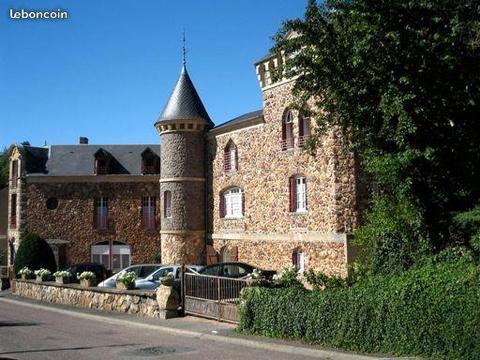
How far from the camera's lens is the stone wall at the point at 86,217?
37.8m

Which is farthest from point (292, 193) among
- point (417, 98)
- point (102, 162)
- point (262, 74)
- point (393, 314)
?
point (102, 162)

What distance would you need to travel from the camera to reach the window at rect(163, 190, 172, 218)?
32.1m

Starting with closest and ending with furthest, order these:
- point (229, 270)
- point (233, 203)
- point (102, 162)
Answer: point (229, 270) → point (233, 203) → point (102, 162)

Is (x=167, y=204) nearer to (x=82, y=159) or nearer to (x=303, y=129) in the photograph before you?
(x=303, y=129)

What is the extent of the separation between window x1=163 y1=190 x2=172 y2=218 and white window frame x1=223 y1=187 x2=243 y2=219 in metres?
3.14

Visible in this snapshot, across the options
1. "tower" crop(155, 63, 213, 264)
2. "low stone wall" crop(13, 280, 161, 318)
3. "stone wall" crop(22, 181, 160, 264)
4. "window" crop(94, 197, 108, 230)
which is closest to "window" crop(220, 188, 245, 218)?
"tower" crop(155, 63, 213, 264)

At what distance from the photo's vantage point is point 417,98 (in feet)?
47.2

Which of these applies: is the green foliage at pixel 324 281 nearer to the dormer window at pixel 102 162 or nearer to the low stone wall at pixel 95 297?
the low stone wall at pixel 95 297

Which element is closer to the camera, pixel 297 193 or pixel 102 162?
pixel 297 193

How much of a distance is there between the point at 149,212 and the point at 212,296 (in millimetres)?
22424

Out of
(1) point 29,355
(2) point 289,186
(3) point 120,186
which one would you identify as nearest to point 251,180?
(2) point 289,186

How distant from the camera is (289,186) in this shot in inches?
1045

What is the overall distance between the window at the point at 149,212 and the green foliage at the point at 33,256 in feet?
23.2

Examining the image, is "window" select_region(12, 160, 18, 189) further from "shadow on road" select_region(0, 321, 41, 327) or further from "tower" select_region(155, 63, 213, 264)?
"shadow on road" select_region(0, 321, 41, 327)
